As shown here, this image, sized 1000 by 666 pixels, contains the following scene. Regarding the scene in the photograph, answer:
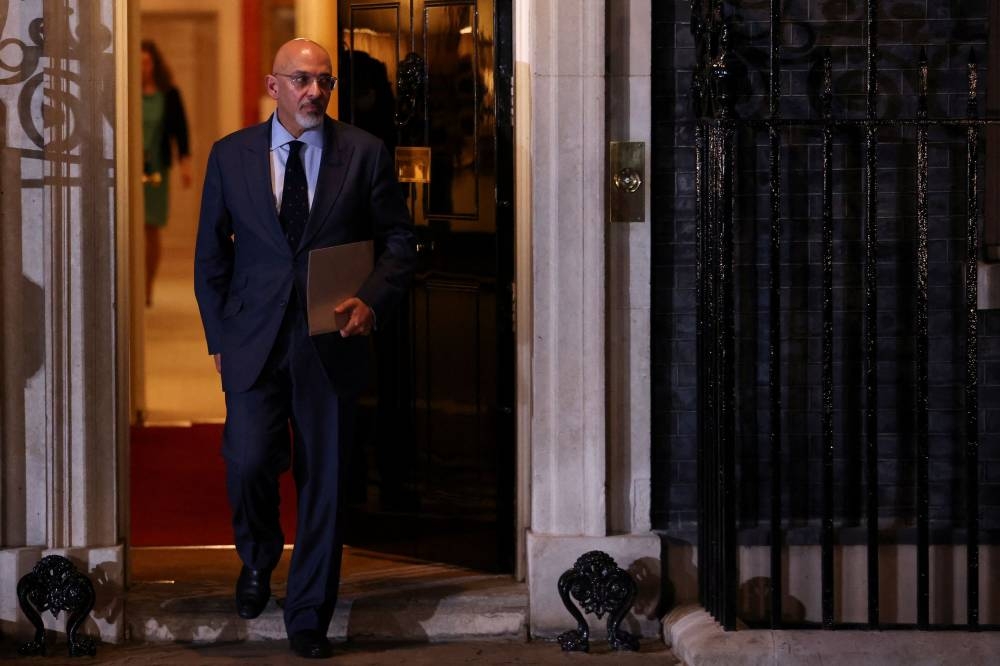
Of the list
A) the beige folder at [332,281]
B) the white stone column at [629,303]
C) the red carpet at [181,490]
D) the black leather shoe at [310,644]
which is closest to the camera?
the beige folder at [332,281]

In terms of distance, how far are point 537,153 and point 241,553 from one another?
176cm

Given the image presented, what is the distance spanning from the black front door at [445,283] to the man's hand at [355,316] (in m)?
0.99

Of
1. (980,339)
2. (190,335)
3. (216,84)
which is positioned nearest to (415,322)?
(980,339)

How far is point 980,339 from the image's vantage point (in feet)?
22.2

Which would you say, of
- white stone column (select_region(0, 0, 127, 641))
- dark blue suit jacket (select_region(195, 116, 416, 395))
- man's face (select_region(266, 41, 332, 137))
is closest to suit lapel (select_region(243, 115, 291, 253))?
dark blue suit jacket (select_region(195, 116, 416, 395))

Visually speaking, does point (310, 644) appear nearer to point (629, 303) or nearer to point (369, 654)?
point (369, 654)

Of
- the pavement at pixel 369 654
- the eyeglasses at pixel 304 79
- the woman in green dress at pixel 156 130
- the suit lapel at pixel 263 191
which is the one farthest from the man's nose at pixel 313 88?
the woman in green dress at pixel 156 130

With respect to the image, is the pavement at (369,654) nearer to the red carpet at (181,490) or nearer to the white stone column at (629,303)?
the white stone column at (629,303)

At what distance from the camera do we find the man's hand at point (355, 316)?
20.2 ft

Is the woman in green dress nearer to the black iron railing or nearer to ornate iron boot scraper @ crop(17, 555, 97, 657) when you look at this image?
ornate iron boot scraper @ crop(17, 555, 97, 657)

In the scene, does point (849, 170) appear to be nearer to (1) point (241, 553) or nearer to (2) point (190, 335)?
(1) point (241, 553)

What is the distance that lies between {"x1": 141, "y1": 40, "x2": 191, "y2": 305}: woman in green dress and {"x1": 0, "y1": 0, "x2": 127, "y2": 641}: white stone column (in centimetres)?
840

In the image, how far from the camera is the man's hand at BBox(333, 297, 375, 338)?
615cm

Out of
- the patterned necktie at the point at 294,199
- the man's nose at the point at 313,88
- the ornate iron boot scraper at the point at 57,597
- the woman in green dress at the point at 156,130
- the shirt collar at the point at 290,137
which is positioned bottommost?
the ornate iron boot scraper at the point at 57,597
